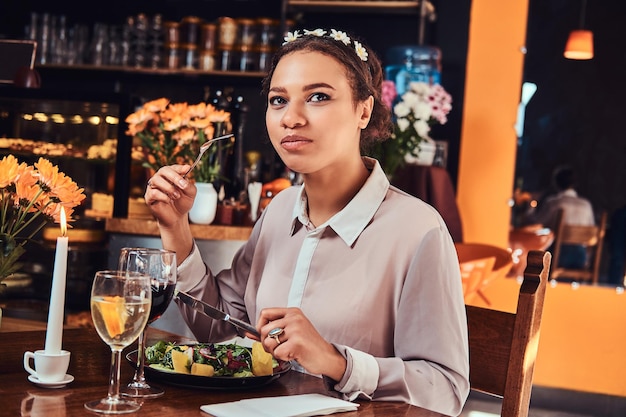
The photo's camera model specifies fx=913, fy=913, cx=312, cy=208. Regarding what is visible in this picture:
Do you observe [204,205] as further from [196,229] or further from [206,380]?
[206,380]

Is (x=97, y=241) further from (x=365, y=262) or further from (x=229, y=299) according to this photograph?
(x=365, y=262)

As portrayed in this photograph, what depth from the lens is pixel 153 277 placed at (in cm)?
139

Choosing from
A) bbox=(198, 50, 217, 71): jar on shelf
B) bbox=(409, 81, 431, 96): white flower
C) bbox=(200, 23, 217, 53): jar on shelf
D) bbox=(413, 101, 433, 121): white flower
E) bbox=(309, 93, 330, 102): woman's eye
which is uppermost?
bbox=(200, 23, 217, 53): jar on shelf

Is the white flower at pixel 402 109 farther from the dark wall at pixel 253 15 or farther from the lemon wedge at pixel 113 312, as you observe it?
the lemon wedge at pixel 113 312

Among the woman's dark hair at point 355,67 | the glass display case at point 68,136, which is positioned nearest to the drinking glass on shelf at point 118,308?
the woman's dark hair at point 355,67

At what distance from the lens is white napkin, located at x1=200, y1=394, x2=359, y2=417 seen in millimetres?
1290

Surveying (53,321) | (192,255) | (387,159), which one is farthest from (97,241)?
(53,321)

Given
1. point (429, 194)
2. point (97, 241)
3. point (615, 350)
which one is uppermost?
point (429, 194)

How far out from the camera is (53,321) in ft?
4.58

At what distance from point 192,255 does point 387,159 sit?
2665 mm

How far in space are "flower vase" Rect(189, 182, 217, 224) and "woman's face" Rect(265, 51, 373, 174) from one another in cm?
200

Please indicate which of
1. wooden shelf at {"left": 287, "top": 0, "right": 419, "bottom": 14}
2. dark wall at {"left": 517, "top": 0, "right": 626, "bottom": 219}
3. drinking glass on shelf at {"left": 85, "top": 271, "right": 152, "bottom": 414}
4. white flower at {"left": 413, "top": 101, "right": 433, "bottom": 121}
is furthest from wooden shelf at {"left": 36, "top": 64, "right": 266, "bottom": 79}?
drinking glass on shelf at {"left": 85, "top": 271, "right": 152, "bottom": 414}

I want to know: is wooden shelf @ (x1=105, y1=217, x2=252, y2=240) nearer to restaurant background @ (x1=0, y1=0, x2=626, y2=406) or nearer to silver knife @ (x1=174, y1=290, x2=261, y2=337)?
restaurant background @ (x1=0, y1=0, x2=626, y2=406)

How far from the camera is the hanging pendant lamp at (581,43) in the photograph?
5.36 metres
